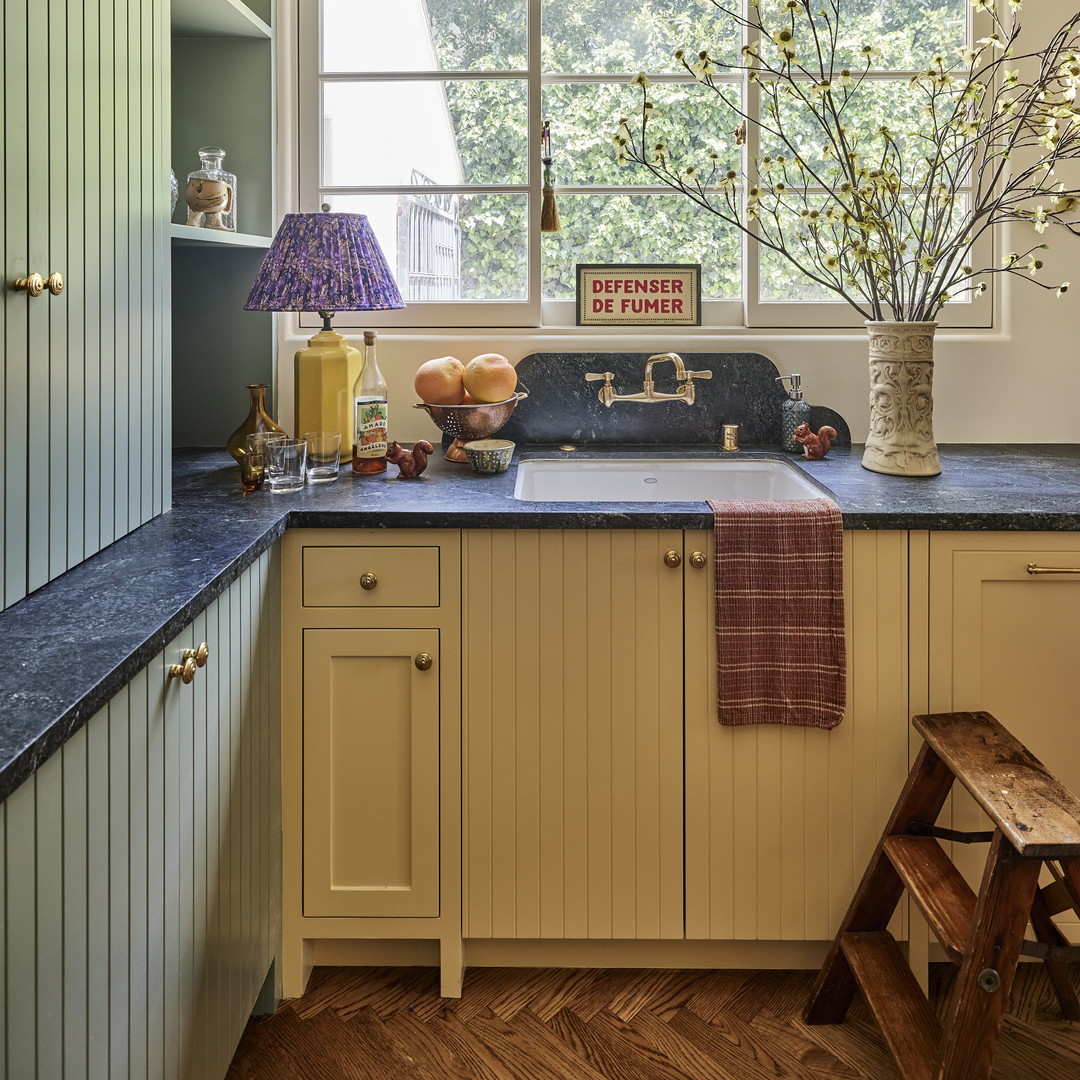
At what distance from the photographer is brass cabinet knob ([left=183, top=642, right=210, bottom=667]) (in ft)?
4.74

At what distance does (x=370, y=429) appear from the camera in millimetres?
2322

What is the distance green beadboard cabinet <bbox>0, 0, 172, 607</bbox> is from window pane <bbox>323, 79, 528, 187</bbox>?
0.88 meters

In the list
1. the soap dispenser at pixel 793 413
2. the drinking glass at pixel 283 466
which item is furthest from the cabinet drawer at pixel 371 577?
the soap dispenser at pixel 793 413

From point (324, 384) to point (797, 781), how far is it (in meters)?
1.24

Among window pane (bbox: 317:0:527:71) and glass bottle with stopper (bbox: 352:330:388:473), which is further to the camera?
window pane (bbox: 317:0:527:71)

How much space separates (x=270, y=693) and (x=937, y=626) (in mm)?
1151

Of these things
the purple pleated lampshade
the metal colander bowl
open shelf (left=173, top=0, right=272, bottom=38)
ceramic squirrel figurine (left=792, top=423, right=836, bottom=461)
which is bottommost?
ceramic squirrel figurine (left=792, top=423, right=836, bottom=461)

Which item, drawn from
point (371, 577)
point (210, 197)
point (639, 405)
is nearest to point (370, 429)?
point (371, 577)

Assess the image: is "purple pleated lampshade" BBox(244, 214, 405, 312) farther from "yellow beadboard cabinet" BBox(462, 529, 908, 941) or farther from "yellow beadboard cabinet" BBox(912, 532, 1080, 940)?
"yellow beadboard cabinet" BBox(912, 532, 1080, 940)

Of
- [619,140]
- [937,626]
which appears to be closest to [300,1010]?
[937,626]

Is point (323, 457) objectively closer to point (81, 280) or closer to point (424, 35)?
point (81, 280)

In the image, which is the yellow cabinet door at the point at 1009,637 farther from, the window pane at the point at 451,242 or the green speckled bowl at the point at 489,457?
the window pane at the point at 451,242

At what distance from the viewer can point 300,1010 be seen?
6.75 ft

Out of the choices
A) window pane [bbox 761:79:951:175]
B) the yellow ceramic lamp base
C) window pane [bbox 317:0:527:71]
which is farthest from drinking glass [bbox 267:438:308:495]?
window pane [bbox 761:79:951:175]
